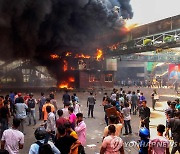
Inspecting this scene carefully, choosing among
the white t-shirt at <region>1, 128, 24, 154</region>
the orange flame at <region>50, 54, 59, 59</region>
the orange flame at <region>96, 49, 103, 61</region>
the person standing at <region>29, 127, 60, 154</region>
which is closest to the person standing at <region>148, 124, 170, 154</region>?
the person standing at <region>29, 127, 60, 154</region>

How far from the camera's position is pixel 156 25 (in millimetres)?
29094

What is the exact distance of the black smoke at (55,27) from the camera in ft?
93.9

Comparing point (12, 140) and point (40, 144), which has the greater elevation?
point (40, 144)

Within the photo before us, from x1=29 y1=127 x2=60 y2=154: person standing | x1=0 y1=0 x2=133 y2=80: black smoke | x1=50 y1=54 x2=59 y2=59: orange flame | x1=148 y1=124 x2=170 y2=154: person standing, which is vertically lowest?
x1=148 y1=124 x2=170 y2=154: person standing

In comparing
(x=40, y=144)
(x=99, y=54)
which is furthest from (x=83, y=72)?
(x=40, y=144)

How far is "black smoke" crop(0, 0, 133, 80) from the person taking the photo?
1127 inches

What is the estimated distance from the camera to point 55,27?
33.0m

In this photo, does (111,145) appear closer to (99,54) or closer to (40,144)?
(40,144)

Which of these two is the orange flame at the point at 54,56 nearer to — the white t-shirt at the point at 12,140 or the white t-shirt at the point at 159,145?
the white t-shirt at the point at 12,140

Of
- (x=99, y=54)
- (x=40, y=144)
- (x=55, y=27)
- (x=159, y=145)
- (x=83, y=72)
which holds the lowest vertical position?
(x=159, y=145)

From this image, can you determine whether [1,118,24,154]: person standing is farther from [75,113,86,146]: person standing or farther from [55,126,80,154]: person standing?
[75,113,86,146]: person standing

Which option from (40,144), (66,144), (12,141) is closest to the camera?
(40,144)

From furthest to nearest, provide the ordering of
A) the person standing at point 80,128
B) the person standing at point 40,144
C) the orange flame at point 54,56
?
1. the orange flame at point 54,56
2. the person standing at point 80,128
3. the person standing at point 40,144

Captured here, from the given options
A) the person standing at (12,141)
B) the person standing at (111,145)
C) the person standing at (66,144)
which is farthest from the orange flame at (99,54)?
the person standing at (66,144)
